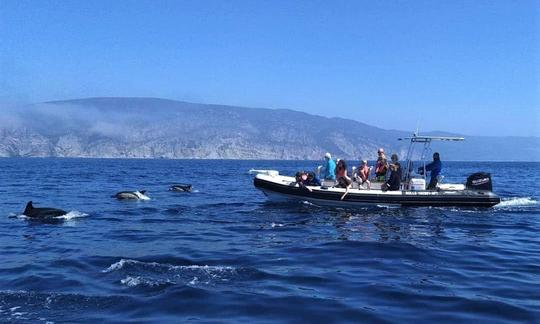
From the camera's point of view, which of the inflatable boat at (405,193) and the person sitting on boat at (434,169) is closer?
the inflatable boat at (405,193)

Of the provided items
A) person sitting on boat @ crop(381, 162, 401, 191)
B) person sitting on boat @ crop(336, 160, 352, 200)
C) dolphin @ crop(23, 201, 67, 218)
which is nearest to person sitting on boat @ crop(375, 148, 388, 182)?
person sitting on boat @ crop(381, 162, 401, 191)

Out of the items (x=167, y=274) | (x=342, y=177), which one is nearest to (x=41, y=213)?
(x=167, y=274)

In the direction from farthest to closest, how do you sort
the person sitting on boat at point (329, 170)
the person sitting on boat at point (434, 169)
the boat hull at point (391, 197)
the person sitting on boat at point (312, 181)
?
the person sitting on boat at point (329, 170), the person sitting on boat at point (312, 181), the person sitting on boat at point (434, 169), the boat hull at point (391, 197)

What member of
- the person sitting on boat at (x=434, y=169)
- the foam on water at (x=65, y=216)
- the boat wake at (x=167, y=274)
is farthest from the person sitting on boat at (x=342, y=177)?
the boat wake at (x=167, y=274)

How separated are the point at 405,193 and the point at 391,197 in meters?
0.67

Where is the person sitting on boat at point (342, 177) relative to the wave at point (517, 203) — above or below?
above

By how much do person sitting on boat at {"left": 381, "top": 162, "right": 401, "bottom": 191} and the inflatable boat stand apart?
31cm

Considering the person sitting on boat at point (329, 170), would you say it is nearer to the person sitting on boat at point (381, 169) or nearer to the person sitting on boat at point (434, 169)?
the person sitting on boat at point (381, 169)

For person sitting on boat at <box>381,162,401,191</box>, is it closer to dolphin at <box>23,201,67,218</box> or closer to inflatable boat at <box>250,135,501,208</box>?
inflatable boat at <box>250,135,501,208</box>

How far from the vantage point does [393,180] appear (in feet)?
83.0

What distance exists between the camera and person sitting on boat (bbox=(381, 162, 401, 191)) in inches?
991

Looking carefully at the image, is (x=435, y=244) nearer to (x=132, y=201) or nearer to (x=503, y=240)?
(x=503, y=240)

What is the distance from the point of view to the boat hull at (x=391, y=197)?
81.0 ft

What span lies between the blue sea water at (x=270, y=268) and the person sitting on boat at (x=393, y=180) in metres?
2.90
